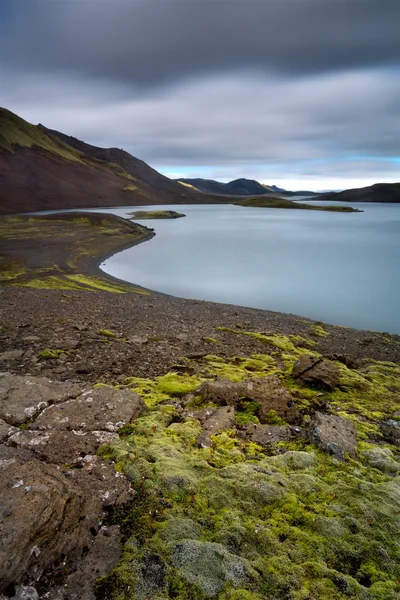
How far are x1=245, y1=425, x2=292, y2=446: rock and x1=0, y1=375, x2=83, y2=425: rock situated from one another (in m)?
4.96

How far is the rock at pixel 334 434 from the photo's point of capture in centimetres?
897

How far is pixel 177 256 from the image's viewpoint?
225 feet

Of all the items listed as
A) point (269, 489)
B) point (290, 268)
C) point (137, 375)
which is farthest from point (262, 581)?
point (290, 268)

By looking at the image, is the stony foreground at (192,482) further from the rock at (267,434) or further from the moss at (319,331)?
the moss at (319,331)

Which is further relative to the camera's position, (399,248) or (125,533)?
(399,248)

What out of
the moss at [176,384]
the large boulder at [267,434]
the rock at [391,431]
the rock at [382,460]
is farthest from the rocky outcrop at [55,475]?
the rock at [391,431]

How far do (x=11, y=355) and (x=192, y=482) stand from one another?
387 inches

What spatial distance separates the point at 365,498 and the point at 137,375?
8634 mm

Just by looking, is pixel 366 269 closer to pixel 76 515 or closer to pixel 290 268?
pixel 290 268

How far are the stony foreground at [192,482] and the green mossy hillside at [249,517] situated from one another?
3 cm

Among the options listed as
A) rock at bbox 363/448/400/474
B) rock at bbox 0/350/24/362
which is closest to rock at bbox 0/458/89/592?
rock at bbox 363/448/400/474

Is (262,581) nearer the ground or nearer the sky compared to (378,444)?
nearer the sky

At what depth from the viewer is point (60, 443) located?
803cm

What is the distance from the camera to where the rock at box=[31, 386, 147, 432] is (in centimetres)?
885
